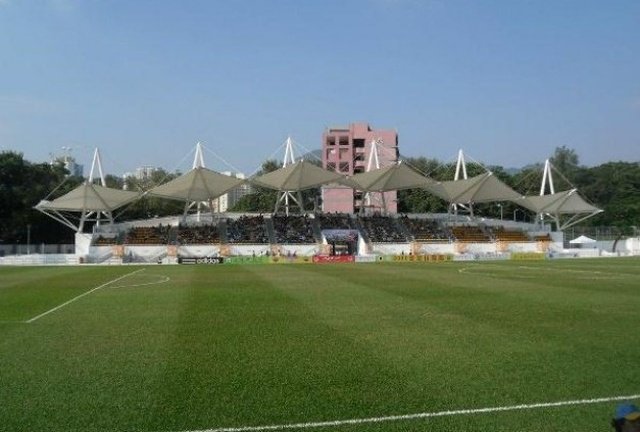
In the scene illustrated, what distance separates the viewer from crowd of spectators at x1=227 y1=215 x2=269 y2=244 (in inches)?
2547

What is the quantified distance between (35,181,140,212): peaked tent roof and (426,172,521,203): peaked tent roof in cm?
3519

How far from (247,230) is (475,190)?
2651 centimetres

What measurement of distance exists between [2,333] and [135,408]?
24.2 ft

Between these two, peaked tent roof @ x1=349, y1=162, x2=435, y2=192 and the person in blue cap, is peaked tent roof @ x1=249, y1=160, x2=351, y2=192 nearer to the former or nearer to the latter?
peaked tent roof @ x1=349, y1=162, x2=435, y2=192

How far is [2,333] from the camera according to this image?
12.8 m

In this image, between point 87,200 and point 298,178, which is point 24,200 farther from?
point 298,178

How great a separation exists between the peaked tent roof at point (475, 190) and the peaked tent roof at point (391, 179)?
6.97 ft

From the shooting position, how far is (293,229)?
6819cm

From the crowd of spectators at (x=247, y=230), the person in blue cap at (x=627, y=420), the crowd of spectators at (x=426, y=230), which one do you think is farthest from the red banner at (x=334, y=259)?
the person in blue cap at (x=627, y=420)

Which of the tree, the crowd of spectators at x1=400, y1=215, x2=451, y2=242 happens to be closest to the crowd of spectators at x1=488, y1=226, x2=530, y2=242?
the crowd of spectators at x1=400, y1=215, x2=451, y2=242

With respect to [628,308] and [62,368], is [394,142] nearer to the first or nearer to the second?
[628,308]

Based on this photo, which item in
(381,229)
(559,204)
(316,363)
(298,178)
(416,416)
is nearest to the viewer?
(416,416)

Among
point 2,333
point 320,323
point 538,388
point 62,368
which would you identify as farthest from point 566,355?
point 2,333

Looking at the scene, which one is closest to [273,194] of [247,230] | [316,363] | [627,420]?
[247,230]
